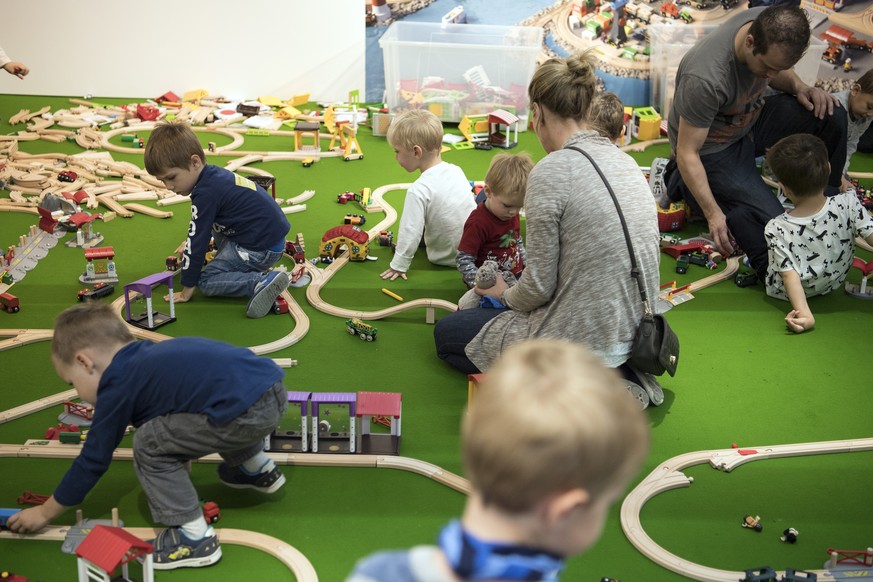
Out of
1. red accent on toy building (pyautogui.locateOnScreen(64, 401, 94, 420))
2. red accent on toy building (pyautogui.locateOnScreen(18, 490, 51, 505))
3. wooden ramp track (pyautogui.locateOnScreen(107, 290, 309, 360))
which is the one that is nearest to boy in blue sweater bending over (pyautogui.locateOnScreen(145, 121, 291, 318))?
wooden ramp track (pyautogui.locateOnScreen(107, 290, 309, 360))

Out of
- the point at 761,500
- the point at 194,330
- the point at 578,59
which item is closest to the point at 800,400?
the point at 761,500

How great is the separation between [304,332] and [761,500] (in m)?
2.31

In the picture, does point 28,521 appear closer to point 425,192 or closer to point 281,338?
→ point 281,338

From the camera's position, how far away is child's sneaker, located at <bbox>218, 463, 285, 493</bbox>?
337 centimetres

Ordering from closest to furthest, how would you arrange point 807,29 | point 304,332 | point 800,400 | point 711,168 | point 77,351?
point 77,351, point 800,400, point 304,332, point 807,29, point 711,168

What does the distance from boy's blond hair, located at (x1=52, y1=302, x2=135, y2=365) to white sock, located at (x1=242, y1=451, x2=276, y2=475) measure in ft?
2.35

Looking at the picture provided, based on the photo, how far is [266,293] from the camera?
15.4 feet

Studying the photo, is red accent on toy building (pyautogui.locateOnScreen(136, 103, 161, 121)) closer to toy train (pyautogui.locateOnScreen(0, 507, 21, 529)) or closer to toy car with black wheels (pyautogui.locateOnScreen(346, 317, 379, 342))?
toy car with black wheels (pyautogui.locateOnScreen(346, 317, 379, 342))

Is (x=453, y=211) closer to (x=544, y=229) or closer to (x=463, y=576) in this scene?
(x=544, y=229)

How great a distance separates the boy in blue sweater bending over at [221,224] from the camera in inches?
183

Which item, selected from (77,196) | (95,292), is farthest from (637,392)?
(77,196)

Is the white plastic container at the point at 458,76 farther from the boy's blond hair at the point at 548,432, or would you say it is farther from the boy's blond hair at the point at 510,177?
the boy's blond hair at the point at 548,432

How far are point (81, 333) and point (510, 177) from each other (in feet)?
7.59

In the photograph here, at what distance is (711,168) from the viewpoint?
18.7 feet
